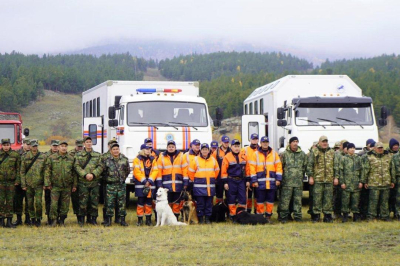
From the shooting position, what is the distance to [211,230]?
36.8 feet

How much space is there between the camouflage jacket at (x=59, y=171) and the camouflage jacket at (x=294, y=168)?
15.0 feet

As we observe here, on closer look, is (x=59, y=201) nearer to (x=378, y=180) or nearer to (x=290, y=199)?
(x=290, y=199)

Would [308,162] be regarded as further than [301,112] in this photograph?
No

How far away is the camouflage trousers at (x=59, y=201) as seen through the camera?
11.7m

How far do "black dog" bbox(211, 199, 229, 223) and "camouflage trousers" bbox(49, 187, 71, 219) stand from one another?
3164mm

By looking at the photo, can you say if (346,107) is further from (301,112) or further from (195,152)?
(195,152)

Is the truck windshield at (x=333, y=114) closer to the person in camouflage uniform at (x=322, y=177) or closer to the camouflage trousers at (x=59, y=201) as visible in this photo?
the person in camouflage uniform at (x=322, y=177)

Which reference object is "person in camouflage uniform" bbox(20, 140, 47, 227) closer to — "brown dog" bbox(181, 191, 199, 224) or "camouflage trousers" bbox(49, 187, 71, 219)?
"camouflage trousers" bbox(49, 187, 71, 219)

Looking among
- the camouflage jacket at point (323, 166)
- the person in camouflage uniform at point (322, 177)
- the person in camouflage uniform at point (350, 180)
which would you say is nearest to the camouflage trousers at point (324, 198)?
the person in camouflage uniform at point (322, 177)

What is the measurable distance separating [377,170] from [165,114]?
5.45 m

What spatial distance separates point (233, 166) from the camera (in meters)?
12.2

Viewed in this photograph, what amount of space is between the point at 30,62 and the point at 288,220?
15498 cm

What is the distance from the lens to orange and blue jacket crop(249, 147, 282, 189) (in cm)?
1220

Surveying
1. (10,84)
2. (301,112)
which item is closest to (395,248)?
(301,112)
